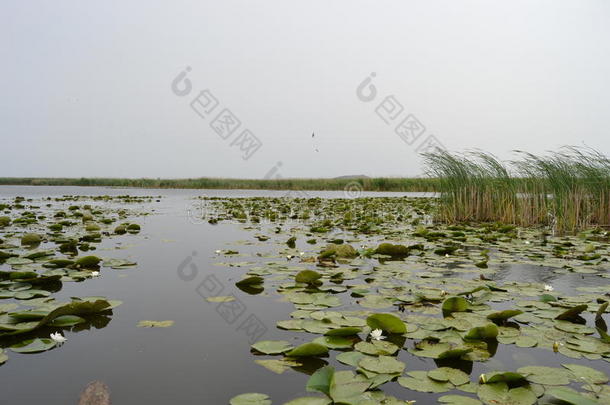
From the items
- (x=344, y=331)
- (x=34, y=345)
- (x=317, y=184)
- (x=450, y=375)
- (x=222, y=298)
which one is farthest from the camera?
(x=317, y=184)

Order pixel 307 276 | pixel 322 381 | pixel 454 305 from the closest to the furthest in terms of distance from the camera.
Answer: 1. pixel 322 381
2. pixel 454 305
3. pixel 307 276

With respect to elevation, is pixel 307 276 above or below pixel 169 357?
above

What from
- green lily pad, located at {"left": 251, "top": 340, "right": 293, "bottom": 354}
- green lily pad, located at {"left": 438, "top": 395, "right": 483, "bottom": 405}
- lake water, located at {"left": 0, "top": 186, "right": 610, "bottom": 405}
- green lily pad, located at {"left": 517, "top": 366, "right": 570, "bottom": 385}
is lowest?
lake water, located at {"left": 0, "top": 186, "right": 610, "bottom": 405}

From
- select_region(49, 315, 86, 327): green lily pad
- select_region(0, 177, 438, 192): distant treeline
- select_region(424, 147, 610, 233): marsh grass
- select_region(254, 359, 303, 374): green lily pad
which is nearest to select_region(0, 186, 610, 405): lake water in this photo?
select_region(254, 359, 303, 374): green lily pad

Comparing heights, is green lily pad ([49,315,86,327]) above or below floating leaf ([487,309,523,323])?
below

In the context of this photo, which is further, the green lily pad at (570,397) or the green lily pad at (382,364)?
the green lily pad at (382,364)

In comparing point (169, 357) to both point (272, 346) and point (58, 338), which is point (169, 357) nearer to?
point (272, 346)

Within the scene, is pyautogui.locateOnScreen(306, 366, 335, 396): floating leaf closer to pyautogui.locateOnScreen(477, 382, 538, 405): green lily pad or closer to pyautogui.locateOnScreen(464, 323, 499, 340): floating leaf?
pyautogui.locateOnScreen(477, 382, 538, 405): green lily pad

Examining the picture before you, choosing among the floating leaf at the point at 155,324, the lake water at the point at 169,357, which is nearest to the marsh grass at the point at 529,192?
the lake water at the point at 169,357

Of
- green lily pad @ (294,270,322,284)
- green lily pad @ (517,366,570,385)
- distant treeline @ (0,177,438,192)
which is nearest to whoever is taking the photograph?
green lily pad @ (517,366,570,385)

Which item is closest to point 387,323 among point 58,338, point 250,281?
point 250,281

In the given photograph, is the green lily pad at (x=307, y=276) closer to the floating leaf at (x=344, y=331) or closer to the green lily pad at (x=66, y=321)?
the floating leaf at (x=344, y=331)

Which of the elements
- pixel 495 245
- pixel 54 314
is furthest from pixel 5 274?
pixel 495 245

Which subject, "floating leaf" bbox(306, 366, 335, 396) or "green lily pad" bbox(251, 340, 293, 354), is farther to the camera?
"green lily pad" bbox(251, 340, 293, 354)
